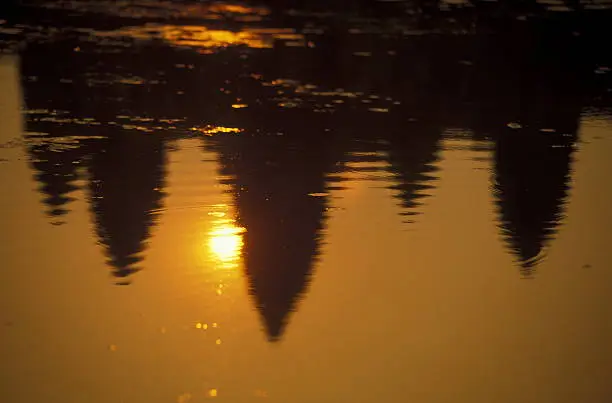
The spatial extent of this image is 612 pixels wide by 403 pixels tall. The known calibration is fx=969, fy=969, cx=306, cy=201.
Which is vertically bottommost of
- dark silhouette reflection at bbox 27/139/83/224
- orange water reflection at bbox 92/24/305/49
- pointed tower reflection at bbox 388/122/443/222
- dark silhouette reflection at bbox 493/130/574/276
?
dark silhouette reflection at bbox 493/130/574/276

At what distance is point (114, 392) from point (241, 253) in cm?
216

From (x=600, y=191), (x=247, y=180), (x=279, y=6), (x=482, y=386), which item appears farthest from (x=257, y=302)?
(x=279, y=6)

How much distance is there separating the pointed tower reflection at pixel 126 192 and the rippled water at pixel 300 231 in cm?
3

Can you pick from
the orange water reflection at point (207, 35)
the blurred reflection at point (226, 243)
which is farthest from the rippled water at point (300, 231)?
the orange water reflection at point (207, 35)

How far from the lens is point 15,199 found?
25.8 ft

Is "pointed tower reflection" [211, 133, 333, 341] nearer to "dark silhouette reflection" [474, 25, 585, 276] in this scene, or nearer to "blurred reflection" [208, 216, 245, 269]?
"blurred reflection" [208, 216, 245, 269]

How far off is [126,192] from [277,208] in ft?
4.37

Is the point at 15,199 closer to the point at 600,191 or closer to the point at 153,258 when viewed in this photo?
the point at 153,258

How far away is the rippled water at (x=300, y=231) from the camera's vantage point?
5.30 m

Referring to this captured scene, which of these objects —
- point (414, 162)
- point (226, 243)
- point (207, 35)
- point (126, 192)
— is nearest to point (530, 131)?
point (414, 162)

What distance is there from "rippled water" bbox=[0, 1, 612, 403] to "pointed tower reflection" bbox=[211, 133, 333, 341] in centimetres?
3

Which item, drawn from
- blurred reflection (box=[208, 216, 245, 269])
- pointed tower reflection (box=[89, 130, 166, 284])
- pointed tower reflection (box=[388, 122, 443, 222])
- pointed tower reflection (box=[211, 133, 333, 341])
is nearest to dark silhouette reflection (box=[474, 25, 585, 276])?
pointed tower reflection (box=[388, 122, 443, 222])

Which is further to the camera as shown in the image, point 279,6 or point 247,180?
point 279,6

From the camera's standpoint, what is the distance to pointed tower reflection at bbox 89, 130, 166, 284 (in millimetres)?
6969
